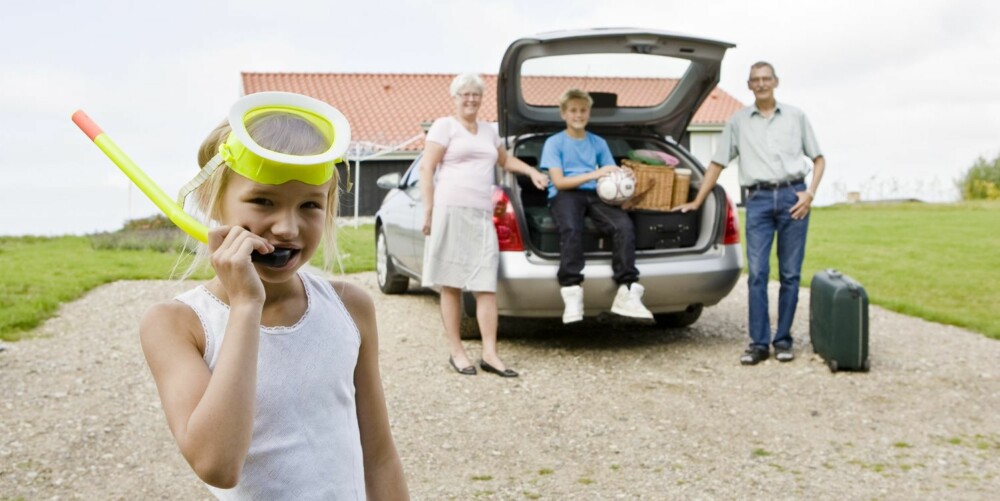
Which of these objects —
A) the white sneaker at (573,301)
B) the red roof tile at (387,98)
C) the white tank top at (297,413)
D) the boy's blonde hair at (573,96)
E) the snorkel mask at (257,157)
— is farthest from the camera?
the red roof tile at (387,98)

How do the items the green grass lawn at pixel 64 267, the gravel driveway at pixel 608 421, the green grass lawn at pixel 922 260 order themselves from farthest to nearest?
1. the green grass lawn at pixel 922 260
2. the green grass lawn at pixel 64 267
3. the gravel driveway at pixel 608 421

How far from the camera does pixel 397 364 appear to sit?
660 centimetres

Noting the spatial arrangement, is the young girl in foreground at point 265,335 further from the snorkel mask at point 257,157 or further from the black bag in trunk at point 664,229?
the black bag in trunk at point 664,229

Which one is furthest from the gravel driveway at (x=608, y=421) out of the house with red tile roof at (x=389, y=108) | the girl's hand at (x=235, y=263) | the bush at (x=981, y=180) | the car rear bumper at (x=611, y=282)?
the bush at (x=981, y=180)

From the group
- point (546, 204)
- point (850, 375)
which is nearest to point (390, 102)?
point (546, 204)

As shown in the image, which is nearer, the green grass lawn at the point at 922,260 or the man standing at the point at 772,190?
the man standing at the point at 772,190

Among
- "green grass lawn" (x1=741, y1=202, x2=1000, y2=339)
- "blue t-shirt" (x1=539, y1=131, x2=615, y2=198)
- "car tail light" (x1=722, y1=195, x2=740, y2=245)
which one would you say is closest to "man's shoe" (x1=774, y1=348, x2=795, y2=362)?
"car tail light" (x1=722, y1=195, x2=740, y2=245)

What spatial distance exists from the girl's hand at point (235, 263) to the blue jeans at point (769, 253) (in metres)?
5.72

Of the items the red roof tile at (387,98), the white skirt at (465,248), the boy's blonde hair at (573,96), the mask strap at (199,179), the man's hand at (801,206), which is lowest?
the white skirt at (465,248)

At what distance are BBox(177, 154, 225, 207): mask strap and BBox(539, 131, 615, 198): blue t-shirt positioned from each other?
17.1ft

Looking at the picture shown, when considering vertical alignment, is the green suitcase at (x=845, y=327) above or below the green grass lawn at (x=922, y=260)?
above

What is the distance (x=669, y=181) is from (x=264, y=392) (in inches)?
225

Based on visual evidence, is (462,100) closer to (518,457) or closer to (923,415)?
(518,457)

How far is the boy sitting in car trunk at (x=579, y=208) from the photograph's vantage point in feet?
21.2
